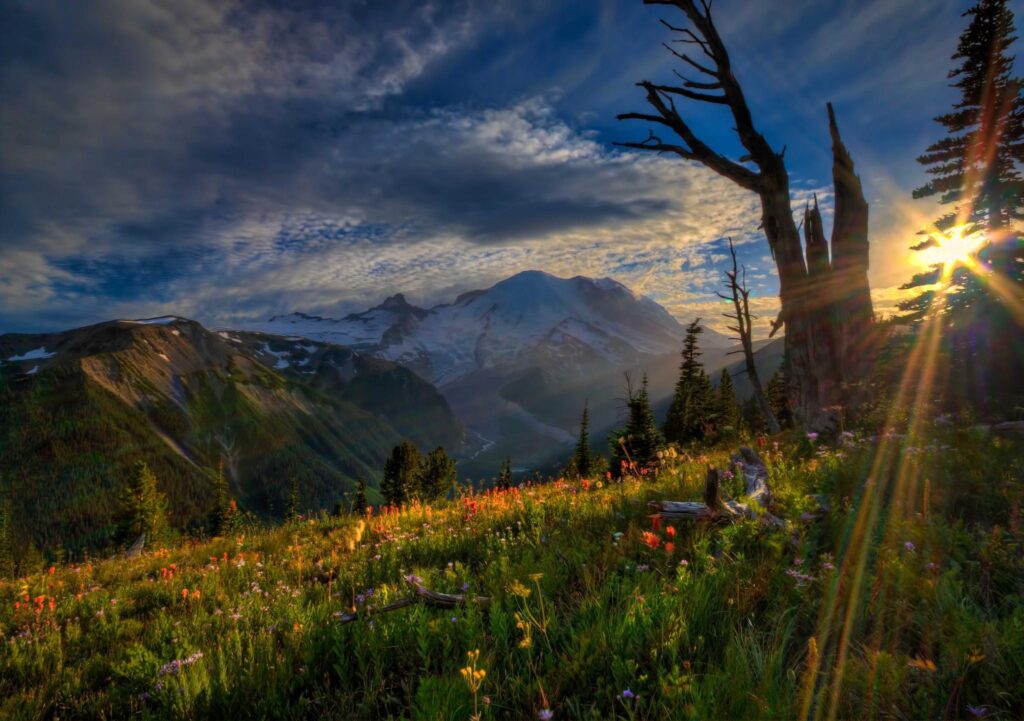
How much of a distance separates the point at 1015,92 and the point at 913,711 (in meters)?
26.3

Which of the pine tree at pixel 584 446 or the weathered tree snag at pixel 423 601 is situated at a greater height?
the weathered tree snag at pixel 423 601

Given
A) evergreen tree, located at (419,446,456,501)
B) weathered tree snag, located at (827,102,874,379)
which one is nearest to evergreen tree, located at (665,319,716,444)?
evergreen tree, located at (419,446,456,501)

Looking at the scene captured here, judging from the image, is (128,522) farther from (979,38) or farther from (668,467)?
(979,38)

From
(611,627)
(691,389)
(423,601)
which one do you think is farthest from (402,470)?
(611,627)

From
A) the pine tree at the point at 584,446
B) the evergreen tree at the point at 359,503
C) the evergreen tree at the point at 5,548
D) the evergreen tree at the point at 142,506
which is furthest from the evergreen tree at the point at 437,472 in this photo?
the evergreen tree at the point at 5,548

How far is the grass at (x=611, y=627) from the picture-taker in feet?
6.96

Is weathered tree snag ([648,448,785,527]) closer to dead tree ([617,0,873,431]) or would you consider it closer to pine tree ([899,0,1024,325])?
dead tree ([617,0,873,431])

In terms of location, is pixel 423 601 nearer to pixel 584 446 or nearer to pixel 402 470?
pixel 584 446

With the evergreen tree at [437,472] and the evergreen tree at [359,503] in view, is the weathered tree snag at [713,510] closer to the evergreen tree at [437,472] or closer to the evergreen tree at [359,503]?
the evergreen tree at [359,503]

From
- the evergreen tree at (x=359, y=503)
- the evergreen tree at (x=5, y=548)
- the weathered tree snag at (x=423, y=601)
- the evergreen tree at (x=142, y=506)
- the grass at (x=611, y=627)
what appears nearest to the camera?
the grass at (x=611, y=627)

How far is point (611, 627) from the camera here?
8.21ft

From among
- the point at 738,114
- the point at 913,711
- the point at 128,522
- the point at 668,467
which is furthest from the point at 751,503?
the point at 128,522

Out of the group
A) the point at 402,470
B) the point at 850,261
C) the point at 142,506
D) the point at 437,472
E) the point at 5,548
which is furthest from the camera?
the point at 437,472

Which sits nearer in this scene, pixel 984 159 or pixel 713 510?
pixel 713 510
